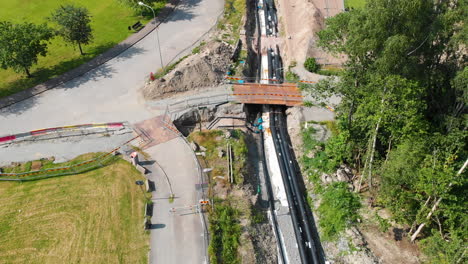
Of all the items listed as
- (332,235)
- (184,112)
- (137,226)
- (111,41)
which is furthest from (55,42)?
(332,235)

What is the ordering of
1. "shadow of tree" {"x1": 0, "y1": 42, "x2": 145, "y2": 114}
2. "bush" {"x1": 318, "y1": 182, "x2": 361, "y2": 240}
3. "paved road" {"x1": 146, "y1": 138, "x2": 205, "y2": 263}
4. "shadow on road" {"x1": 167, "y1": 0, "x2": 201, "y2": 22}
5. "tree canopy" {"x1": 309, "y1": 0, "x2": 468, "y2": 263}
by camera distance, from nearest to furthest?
1. "tree canopy" {"x1": 309, "y1": 0, "x2": 468, "y2": 263}
2. "paved road" {"x1": 146, "y1": 138, "x2": 205, "y2": 263}
3. "bush" {"x1": 318, "y1": 182, "x2": 361, "y2": 240}
4. "shadow of tree" {"x1": 0, "y1": 42, "x2": 145, "y2": 114}
5. "shadow on road" {"x1": 167, "y1": 0, "x2": 201, "y2": 22}

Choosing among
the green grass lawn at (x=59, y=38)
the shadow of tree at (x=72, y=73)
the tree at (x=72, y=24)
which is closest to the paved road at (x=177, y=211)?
the shadow of tree at (x=72, y=73)

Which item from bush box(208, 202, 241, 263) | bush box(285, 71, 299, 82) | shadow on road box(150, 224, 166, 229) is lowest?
bush box(208, 202, 241, 263)

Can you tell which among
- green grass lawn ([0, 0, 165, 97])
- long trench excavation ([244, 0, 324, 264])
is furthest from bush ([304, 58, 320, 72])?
green grass lawn ([0, 0, 165, 97])

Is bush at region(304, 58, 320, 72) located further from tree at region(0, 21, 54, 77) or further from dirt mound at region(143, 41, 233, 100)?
tree at region(0, 21, 54, 77)

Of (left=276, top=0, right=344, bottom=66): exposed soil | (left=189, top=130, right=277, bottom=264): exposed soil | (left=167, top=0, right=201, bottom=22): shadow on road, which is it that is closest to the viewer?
(left=189, top=130, right=277, bottom=264): exposed soil

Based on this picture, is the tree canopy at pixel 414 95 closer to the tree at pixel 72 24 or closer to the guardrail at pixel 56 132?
the guardrail at pixel 56 132
